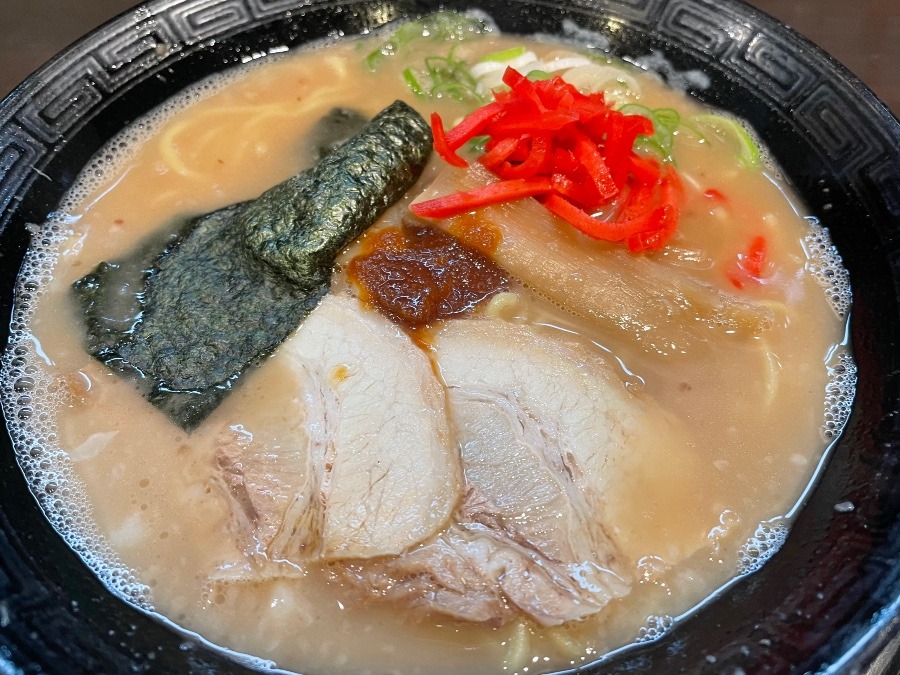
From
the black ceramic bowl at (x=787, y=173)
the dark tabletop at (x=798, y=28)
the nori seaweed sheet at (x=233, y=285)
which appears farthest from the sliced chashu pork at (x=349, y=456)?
the dark tabletop at (x=798, y=28)

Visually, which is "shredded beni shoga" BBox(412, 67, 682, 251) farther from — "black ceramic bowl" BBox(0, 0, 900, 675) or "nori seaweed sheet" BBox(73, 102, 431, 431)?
"black ceramic bowl" BBox(0, 0, 900, 675)

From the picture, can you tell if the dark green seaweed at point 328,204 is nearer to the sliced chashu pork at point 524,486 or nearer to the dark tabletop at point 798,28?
the sliced chashu pork at point 524,486

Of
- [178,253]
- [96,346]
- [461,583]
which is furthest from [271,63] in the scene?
[461,583]

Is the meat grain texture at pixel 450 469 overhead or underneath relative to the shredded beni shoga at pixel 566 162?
underneath

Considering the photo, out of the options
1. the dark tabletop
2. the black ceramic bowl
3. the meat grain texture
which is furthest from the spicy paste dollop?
the dark tabletop

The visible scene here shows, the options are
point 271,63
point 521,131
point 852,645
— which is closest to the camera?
point 852,645

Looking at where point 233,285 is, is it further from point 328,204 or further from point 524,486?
point 524,486

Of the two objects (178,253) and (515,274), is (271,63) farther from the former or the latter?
(515,274)
